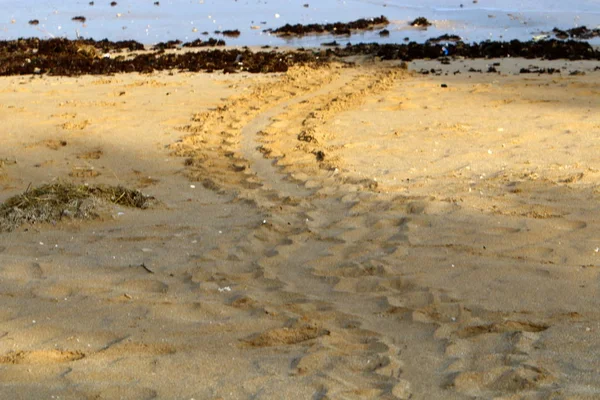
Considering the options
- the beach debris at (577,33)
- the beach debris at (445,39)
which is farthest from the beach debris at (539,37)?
the beach debris at (445,39)

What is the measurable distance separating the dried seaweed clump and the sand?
11 cm

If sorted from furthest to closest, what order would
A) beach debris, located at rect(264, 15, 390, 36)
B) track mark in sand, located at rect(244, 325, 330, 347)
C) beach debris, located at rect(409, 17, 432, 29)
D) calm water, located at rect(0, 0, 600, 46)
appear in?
beach debris, located at rect(409, 17, 432, 29) < beach debris, located at rect(264, 15, 390, 36) < calm water, located at rect(0, 0, 600, 46) < track mark in sand, located at rect(244, 325, 330, 347)

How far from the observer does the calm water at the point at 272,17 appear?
19703 mm

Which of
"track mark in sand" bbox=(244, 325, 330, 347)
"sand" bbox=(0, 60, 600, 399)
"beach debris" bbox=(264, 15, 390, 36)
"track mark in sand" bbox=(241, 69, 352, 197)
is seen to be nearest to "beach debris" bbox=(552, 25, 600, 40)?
"beach debris" bbox=(264, 15, 390, 36)

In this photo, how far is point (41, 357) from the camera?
346 centimetres

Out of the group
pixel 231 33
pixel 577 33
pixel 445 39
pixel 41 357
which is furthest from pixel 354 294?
pixel 231 33

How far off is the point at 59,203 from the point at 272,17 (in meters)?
18.8

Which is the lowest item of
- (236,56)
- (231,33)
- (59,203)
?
(59,203)

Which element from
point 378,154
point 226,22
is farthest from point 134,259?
point 226,22

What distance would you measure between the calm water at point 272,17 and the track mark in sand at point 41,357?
15.5 m

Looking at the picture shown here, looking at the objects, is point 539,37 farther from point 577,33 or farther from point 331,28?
point 331,28

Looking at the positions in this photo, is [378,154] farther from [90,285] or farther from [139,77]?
[139,77]

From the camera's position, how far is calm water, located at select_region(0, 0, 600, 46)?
19703 millimetres

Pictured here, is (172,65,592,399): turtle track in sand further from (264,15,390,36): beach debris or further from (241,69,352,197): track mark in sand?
(264,15,390,36): beach debris
